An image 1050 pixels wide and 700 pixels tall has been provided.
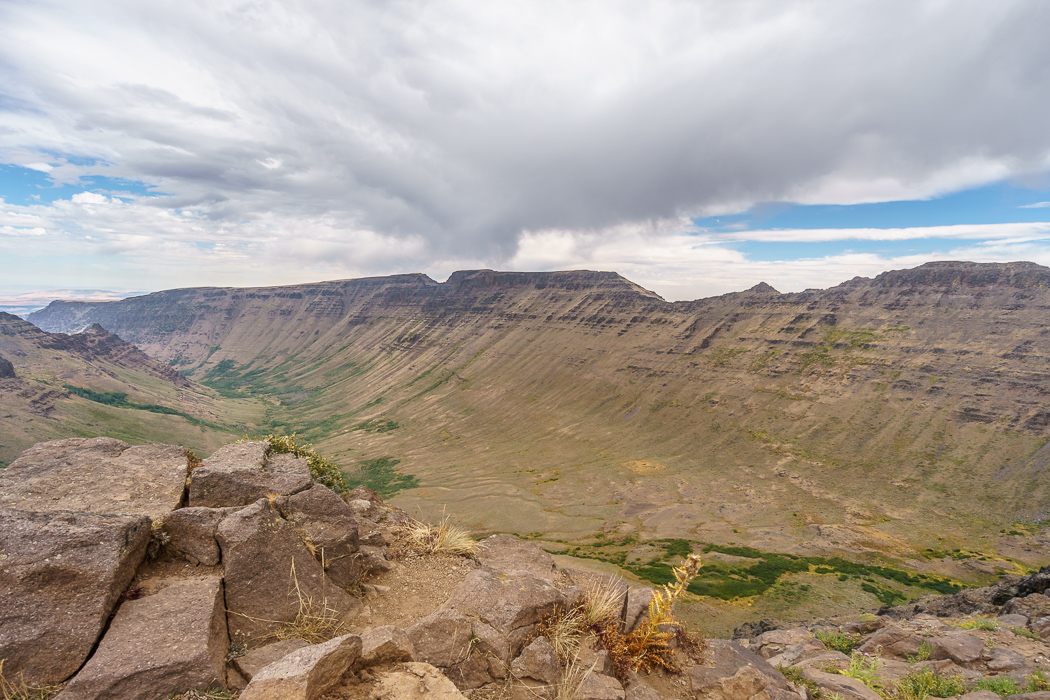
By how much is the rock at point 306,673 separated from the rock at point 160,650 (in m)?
1.25

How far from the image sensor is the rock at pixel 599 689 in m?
6.19

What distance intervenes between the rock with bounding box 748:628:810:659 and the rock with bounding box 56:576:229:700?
22.1 metres

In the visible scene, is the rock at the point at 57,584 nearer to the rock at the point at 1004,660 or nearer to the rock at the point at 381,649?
the rock at the point at 381,649

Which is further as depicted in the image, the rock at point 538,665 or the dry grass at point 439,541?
the dry grass at point 439,541

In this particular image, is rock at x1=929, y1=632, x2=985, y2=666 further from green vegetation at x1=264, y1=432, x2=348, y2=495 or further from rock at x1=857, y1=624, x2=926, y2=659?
green vegetation at x1=264, y1=432, x2=348, y2=495

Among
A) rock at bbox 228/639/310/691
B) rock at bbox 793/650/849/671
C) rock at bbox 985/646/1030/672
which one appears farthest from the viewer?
rock at bbox 793/650/849/671

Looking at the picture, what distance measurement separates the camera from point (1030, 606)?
19891 millimetres

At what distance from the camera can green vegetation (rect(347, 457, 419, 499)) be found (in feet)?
352

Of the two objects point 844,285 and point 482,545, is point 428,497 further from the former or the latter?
point 844,285

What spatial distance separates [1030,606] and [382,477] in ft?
384

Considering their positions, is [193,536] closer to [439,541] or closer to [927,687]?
[439,541]

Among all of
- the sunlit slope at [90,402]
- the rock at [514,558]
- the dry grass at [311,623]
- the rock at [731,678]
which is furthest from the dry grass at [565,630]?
the sunlit slope at [90,402]

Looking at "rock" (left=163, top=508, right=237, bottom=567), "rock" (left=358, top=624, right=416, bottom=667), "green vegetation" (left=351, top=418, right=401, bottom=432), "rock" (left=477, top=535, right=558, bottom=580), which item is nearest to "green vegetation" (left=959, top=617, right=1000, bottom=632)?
"rock" (left=477, top=535, right=558, bottom=580)

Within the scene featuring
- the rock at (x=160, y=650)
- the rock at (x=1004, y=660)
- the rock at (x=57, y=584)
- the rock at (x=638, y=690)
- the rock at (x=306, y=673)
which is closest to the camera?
the rock at (x=306, y=673)
